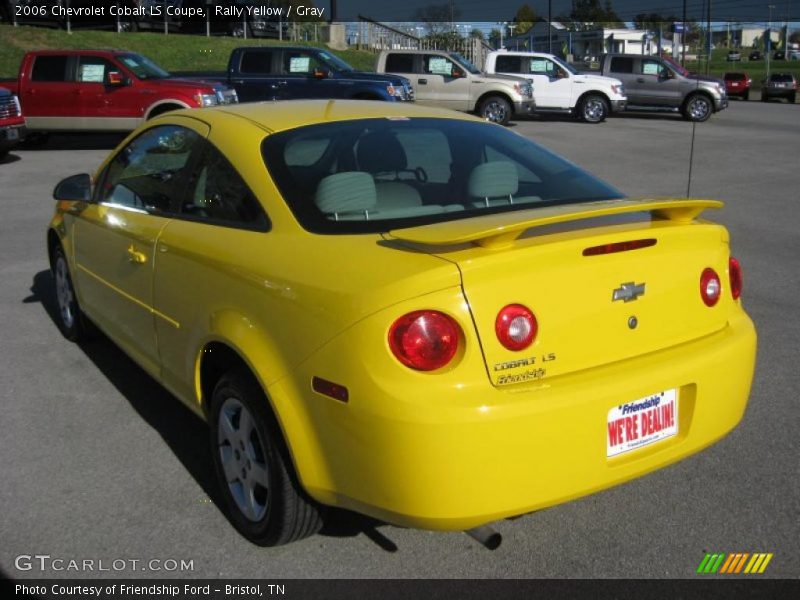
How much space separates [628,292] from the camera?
2.98m

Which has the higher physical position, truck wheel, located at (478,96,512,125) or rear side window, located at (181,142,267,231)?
truck wheel, located at (478,96,512,125)

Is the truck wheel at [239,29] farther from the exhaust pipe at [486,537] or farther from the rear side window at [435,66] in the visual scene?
the exhaust pipe at [486,537]

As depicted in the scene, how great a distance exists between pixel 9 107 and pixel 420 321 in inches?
573

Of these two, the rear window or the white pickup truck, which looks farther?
the white pickup truck

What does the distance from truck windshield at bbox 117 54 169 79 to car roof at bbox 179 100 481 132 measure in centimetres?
1394

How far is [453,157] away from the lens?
3.99 m

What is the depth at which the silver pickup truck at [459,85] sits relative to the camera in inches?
915

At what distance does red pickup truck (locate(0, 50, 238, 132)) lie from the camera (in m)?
17.0

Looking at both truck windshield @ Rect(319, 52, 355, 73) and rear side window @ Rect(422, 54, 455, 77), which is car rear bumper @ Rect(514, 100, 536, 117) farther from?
truck windshield @ Rect(319, 52, 355, 73)

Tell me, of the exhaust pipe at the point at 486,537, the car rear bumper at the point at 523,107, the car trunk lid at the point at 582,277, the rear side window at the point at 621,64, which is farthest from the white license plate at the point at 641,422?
the rear side window at the point at 621,64

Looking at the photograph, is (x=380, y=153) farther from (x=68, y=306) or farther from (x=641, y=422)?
(x=68, y=306)

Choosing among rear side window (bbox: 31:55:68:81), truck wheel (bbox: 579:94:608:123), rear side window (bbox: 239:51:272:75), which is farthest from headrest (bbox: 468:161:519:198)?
truck wheel (bbox: 579:94:608:123)

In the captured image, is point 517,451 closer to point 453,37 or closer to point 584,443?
point 584,443

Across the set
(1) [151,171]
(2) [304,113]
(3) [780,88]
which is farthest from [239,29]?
(2) [304,113]
